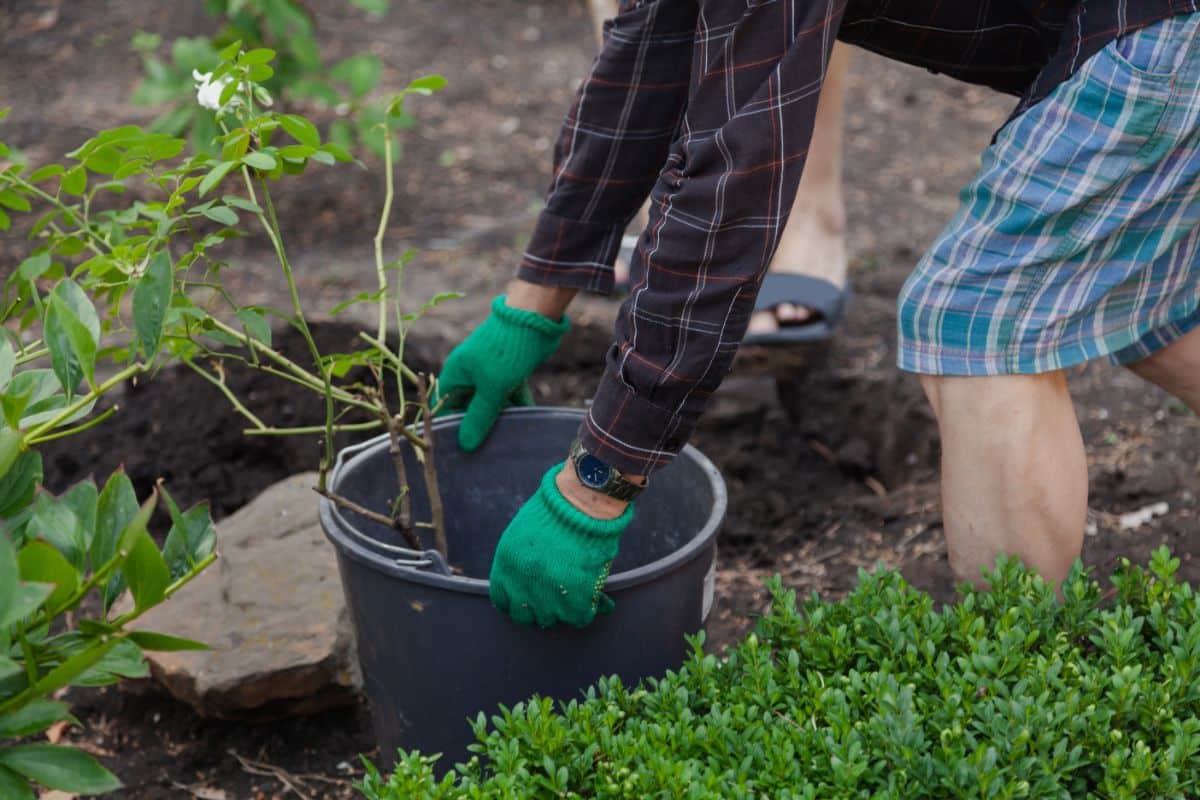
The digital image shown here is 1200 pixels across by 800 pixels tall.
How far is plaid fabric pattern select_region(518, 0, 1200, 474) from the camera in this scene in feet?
4.88

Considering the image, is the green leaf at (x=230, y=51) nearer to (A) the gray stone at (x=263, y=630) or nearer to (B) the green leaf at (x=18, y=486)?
(B) the green leaf at (x=18, y=486)

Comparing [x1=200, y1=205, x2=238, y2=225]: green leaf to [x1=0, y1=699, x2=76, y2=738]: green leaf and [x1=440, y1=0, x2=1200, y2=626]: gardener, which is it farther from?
[x1=0, y1=699, x2=76, y2=738]: green leaf

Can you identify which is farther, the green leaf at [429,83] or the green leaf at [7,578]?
the green leaf at [429,83]

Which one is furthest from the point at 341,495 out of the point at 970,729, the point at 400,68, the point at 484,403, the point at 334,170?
the point at 400,68

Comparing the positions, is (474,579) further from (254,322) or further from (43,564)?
(43,564)

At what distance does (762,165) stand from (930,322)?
0.40m

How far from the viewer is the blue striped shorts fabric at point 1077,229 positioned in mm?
1569

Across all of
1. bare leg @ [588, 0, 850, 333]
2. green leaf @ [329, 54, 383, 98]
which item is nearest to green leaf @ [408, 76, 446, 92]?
bare leg @ [588, 0, 850, 333]

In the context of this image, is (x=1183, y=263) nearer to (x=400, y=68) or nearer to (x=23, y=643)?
(x=23, y=643)

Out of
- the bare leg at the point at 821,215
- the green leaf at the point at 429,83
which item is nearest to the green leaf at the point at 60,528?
the green leaf at the point at 429,83

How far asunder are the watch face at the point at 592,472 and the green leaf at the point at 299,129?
1.82 ft

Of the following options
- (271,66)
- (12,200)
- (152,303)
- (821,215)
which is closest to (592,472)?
(152,303)

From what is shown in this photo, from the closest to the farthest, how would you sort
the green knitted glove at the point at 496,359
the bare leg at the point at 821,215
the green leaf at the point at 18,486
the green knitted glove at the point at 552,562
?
1. the green leaf at the point at 18,486
2. the green knitted glove at the point at 552,562
3. the green knitted glove at the point at 496,359
4. the bare leg at the point at 821,215

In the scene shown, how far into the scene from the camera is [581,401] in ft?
10.0
